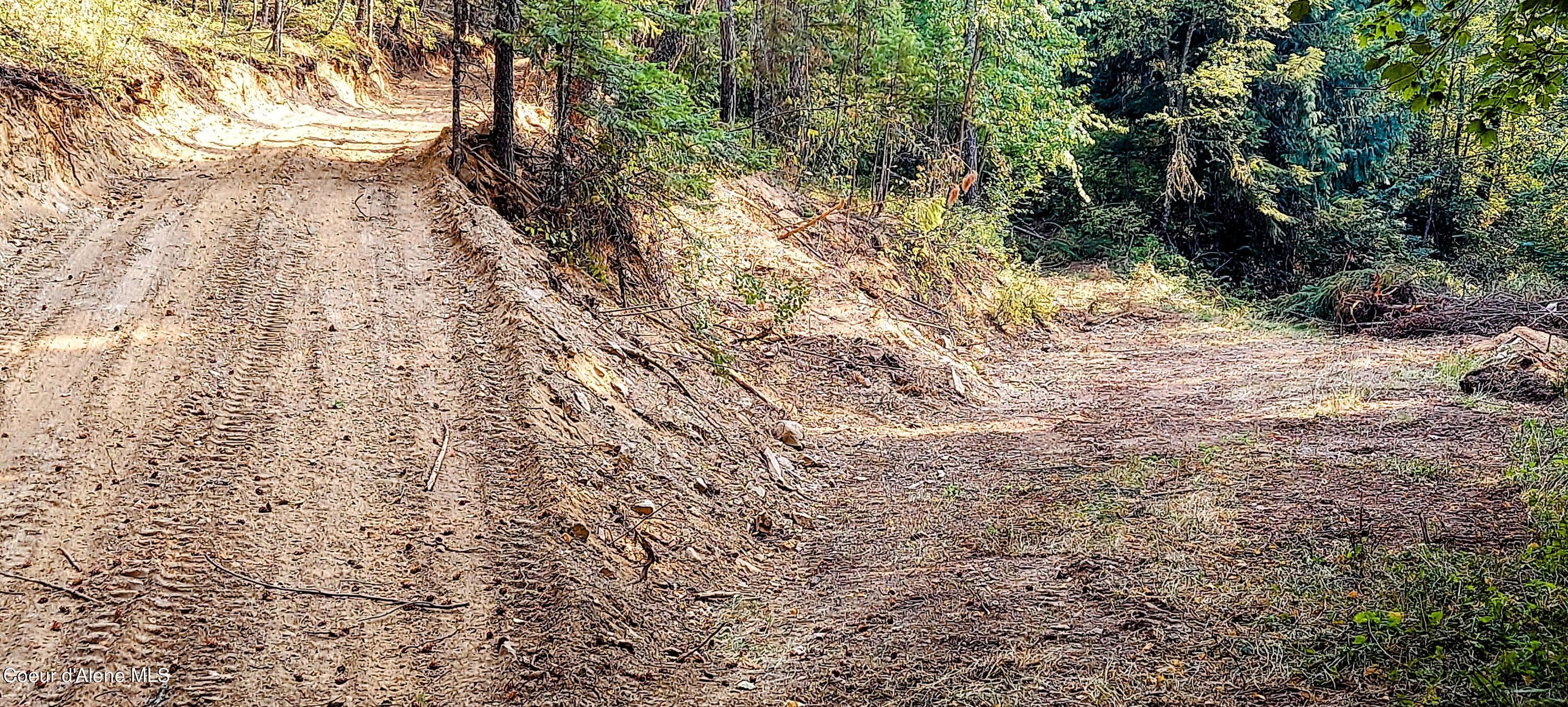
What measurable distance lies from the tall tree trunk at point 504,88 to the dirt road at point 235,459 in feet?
3.78

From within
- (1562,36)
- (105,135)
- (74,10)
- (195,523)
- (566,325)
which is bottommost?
(195,523)

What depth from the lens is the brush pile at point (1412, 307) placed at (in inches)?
597

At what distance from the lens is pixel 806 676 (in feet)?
16.2

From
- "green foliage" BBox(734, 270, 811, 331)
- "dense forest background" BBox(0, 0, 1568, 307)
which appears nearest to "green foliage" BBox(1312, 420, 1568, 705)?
"dense forest background" BBox(0, 0, 1568, 307)

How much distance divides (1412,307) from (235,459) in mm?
18185

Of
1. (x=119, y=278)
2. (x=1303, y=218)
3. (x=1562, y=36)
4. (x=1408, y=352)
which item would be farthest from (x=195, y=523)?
(x=1303, y=218)

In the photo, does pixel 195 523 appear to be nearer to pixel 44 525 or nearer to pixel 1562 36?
pixel 44 525

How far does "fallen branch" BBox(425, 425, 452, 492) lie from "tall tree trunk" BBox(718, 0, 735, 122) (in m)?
9.40

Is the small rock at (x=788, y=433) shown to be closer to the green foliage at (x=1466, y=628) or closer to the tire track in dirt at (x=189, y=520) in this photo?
the tire track in dirt at (x=189, y=520)

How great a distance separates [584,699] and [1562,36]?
6027 millimetres

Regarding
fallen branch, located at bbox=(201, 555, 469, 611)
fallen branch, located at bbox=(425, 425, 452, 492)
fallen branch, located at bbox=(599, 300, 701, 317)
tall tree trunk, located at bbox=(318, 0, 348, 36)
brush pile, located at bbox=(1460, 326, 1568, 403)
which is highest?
tall tree trunk, located at bbox=(318, 0, 348, 36)

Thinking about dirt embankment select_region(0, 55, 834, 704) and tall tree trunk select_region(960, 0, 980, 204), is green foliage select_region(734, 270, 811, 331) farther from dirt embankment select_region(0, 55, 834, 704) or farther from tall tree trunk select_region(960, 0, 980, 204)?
tall tree trunk select_region(960, 0, 980, 204)

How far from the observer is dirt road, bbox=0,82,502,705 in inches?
172

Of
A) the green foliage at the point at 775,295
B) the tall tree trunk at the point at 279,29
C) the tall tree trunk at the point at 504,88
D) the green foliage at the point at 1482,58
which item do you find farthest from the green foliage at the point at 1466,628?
the tall tree trunk at the point at 279,29
